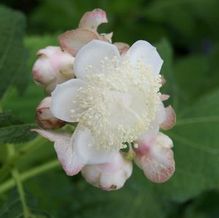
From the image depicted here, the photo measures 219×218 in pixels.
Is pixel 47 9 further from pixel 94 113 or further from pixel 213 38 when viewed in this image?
pixel 94 113

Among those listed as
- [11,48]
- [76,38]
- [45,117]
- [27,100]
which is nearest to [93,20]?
[76,38]

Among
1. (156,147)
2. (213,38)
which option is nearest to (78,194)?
(156,147)

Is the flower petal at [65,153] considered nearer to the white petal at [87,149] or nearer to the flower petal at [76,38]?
the white petal at [87,149]

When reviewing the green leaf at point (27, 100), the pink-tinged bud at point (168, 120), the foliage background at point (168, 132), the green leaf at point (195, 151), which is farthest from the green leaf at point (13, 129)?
the green leaf at point (27, 100)

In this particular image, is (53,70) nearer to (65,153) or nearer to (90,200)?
(65,153)

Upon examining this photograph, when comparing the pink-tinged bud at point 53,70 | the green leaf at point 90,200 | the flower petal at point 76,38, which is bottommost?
the green leaf at point 90,200

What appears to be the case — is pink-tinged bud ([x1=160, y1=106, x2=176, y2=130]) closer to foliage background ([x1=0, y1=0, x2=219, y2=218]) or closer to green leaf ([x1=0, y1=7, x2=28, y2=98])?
foliage background ([x1=0, y1=0, x2=219, y2=218])
